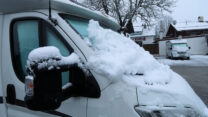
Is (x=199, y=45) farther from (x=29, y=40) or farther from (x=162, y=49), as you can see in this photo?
(x=29, y=40)

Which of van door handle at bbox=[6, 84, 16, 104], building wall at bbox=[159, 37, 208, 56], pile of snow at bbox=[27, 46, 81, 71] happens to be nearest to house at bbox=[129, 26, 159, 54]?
building wall at bbox=[159, 37, 208, 56]

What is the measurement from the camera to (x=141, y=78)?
1.47 m

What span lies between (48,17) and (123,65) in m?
0.72

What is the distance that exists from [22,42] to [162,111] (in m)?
1.37

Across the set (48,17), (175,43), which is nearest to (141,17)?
(175,43)

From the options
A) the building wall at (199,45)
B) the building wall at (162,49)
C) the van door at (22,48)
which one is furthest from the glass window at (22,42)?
the building wall at (162,49)

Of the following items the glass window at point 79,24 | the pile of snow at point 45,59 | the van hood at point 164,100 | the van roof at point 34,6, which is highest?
the van roof at point 34,6

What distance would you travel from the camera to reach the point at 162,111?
1.35 meters

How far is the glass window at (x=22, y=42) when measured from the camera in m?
1.75

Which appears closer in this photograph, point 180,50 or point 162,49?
point 180,50

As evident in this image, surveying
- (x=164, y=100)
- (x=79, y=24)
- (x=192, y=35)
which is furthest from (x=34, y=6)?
(x=192, y=35)

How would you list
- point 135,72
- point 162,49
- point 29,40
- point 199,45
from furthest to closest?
1. point 162,49
2. point 199,45
3. point 29,40
4. point 135,72

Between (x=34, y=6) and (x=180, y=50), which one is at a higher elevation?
(x=34, y=6)

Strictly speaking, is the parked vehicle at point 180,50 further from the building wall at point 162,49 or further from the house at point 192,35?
the building wall at point 162,49
